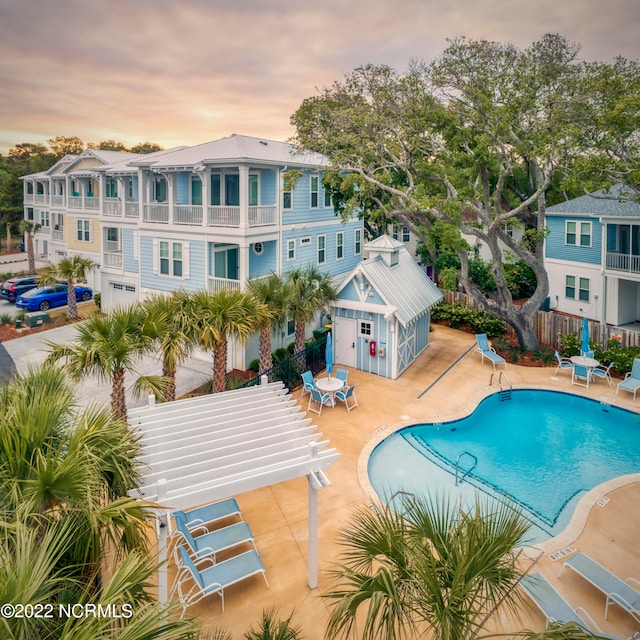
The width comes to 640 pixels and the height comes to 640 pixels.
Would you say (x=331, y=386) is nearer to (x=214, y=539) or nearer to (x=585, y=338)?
(x=214, y=539)

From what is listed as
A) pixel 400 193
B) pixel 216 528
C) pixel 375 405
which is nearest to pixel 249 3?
pixel 400 193

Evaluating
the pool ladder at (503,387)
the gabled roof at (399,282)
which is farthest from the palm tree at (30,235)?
the pool ladder at (503,387)

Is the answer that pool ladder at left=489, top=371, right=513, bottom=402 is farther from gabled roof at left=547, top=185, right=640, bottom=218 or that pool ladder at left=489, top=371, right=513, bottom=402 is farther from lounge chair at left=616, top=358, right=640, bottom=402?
gabled roof at left=547, top=185, right=640, bottom=218

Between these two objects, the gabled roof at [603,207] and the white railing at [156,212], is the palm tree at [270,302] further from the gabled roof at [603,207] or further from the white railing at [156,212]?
the gabled roof at [603,207]

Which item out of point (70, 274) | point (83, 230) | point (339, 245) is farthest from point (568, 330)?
point (83, 230)

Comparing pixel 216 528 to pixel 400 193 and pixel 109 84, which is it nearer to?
pixel 400 193
